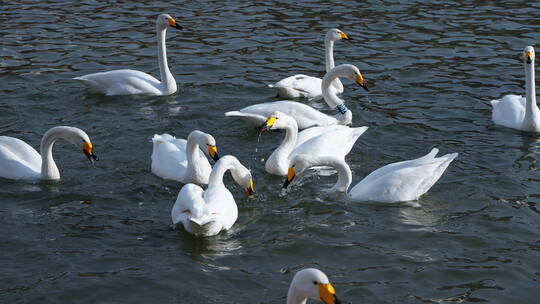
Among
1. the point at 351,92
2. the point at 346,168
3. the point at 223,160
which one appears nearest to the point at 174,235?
the point at 223,160

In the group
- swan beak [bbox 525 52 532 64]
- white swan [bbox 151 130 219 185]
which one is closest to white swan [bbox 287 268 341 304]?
white swan [bbox 151 130 219 185]

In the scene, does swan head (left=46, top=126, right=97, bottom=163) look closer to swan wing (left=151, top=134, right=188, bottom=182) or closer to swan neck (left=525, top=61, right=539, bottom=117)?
swan wing (left=151, top=134, right=188, bottom=182)

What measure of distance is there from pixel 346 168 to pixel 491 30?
782 centimetres

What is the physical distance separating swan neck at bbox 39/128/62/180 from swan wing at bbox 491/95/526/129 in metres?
6.10

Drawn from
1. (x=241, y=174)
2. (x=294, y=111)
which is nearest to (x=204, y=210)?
(x=241, y=174)

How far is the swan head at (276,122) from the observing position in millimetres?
11586

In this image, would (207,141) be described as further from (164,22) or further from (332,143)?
(164,22)

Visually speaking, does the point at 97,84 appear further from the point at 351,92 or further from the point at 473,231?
the point at 473,231

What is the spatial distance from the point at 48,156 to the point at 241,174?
2372 mm

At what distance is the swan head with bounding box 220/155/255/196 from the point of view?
33.8 ft

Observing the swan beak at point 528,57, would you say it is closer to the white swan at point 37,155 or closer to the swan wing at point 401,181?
the swan wing at point 401,181

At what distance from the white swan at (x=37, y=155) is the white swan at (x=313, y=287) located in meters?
4.80

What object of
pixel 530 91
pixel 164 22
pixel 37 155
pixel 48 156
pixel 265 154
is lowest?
pixel 265 154

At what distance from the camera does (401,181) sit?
10336 mm
